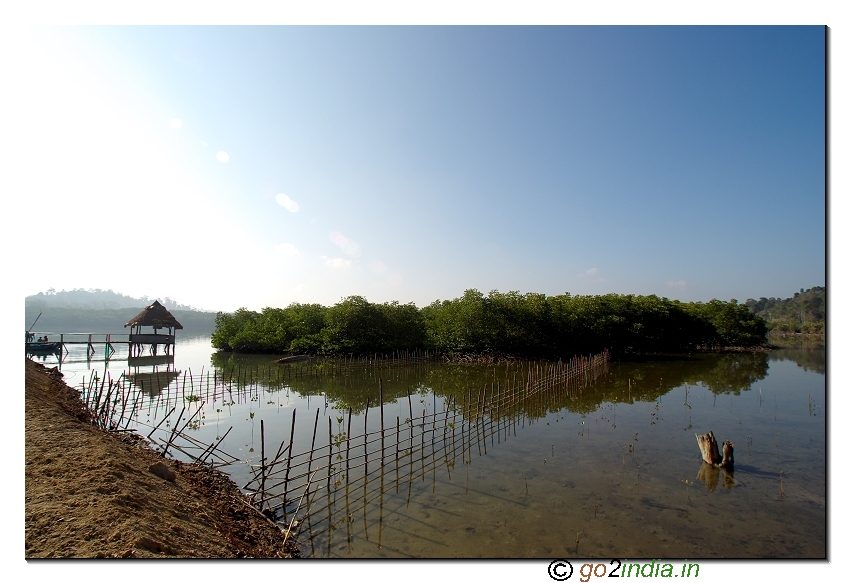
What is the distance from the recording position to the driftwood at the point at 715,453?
8711 mm

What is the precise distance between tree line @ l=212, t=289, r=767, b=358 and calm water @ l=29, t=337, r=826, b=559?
12.9 meters

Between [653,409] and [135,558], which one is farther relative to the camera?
[653,409]

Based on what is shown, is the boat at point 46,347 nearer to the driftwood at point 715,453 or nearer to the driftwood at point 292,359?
the driftwood at point 292,359

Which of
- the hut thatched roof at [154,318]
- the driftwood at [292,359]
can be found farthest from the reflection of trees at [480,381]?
the hut thatched roof at [154,318]

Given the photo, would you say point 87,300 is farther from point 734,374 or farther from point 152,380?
point 734,374

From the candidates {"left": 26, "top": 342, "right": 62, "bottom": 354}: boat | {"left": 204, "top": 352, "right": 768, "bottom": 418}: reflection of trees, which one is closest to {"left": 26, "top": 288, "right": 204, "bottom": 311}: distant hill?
{"left": 26, "top": 342, "right": 62, "bottom": 354}: boat

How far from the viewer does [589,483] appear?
309 inches

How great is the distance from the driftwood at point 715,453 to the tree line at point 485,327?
65.2 ft

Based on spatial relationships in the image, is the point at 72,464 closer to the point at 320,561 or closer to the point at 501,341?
the point at 320,561

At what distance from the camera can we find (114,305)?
251 ft

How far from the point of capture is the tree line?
2952 centimetres

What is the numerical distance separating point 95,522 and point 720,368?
3044 centimetres

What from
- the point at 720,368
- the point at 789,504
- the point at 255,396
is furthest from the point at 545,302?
the point at 789,504

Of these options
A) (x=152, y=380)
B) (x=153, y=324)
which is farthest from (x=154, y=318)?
(x=152, y=380)
